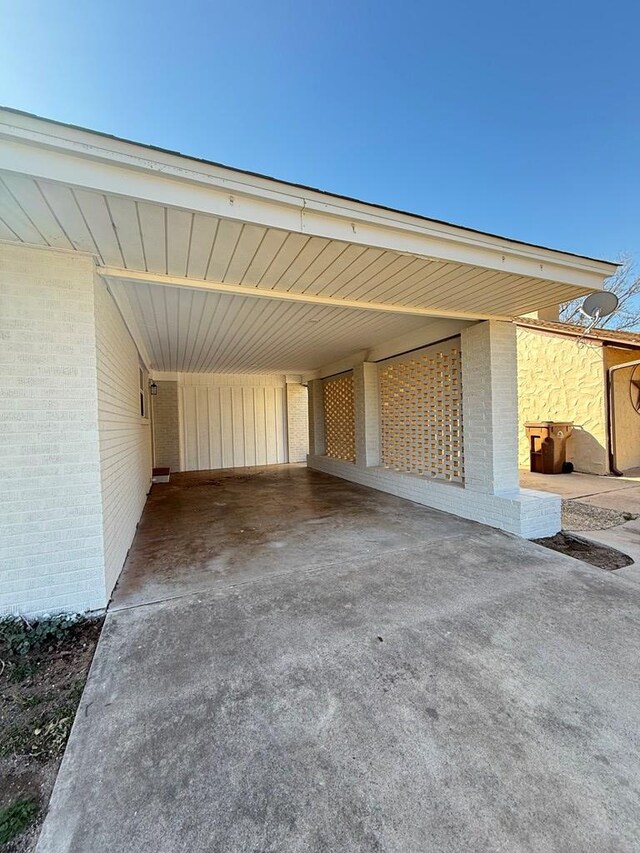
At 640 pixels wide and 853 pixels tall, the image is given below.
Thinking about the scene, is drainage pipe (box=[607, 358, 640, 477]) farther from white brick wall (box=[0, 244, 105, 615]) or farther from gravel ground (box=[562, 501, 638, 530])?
white brick wall (box=[0, 244, 105, 615])

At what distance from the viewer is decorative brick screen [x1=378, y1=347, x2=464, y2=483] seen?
5.55m

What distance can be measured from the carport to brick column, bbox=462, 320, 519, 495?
2cm

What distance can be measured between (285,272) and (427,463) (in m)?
4.22

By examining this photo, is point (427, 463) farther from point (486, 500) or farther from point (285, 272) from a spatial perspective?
point (285, 272)

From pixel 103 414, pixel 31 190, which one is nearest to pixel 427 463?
pixel 103 414

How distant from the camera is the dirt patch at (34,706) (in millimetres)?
1355

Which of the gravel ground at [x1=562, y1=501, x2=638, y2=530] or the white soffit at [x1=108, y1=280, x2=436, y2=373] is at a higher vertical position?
the white soffit at [x1=108, y1=280, x2=436, y2=373]

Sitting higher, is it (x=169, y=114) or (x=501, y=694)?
(x=169, y=114)

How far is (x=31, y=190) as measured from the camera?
195 cm

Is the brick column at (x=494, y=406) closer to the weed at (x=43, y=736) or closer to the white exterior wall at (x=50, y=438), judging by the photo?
the white exterior wall at (x=50, y=438)

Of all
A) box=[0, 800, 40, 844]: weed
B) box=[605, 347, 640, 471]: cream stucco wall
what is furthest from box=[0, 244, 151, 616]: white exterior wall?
box=[605, 347, 640, 471]: cream stucco wall

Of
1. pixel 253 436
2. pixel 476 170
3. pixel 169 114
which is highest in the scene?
pixel 476 170

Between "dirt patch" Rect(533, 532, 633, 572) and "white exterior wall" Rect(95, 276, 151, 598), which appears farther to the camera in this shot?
"dirt patch" Rect(533, 532, 633, 572)

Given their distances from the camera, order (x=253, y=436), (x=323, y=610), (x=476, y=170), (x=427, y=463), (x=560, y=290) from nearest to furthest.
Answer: (x=323, y=610), (x=560, y=290), (x=427, y=463), (x=476, y=170), (x=253, y=436)
